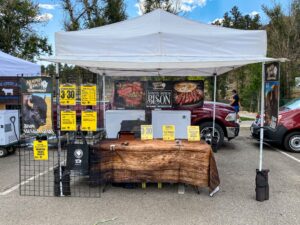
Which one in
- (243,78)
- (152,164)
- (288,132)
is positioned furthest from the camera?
(243,78)

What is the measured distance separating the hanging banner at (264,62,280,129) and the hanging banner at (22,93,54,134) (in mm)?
3126

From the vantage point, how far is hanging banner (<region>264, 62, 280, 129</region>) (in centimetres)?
437

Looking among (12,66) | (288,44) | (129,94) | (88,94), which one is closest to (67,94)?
(88,94)

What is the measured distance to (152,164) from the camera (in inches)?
187

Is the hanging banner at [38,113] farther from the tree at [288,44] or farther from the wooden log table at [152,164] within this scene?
the tree at [288,44]

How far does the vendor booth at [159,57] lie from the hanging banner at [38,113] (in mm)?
568

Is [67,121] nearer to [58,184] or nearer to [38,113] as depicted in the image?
[38,113]

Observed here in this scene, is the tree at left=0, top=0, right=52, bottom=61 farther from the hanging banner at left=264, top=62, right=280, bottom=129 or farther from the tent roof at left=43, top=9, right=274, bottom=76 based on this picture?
the hanging banner at left=264, top=62, right=280, bottom=129

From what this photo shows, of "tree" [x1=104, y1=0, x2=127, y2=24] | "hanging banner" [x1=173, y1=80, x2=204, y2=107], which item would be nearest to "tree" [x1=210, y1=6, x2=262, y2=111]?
"tree" [x1=104, y1=0, x2=127, y2=24]

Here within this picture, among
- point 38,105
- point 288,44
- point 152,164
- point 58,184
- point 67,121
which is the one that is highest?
point 288,44

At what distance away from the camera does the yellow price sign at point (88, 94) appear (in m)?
4.57

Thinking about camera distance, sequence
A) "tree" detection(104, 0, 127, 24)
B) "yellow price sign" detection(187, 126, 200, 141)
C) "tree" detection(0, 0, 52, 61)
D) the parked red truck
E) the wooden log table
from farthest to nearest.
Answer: "tree" detection(0, 0, 52, 61) → "tree" detection(104, 0, 127, 24) → the parked red truck → "yellow price sign" detection(187, 126, 200, 141) → the wooden log table

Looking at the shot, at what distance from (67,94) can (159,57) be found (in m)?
1.41

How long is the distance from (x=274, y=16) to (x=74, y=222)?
16971mm
